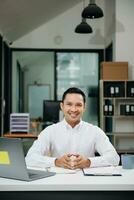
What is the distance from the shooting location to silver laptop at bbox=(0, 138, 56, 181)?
1990 millimetres

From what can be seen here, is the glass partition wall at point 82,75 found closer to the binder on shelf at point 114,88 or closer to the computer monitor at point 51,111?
the binder on shelf at point 114,88

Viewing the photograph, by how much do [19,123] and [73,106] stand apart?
3.86 m

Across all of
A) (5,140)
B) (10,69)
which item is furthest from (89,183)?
(10,69)

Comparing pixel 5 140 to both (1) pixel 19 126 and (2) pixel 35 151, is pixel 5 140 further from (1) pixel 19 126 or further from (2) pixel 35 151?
(1) pixel 19 126

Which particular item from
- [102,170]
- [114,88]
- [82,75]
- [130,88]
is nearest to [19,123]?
[114,88]

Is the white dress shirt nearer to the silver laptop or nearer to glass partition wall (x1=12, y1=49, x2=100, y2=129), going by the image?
the silver laptop

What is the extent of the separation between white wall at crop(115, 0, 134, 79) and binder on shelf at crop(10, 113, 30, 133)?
2.26 meters

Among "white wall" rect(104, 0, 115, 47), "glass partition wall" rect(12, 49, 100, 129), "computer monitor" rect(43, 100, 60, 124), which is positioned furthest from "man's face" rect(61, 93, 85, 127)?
"glass partition wall" rect(12, 49, 100, 129)

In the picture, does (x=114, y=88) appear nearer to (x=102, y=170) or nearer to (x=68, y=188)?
(x=102, y=170)

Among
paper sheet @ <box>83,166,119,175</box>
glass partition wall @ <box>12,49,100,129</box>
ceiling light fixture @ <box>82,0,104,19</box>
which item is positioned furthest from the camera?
glass partition wall @ <box>12,49,100,129</box>

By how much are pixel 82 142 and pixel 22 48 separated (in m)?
6.56

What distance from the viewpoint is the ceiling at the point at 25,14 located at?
6141mm

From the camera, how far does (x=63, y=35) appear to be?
909 centimetres

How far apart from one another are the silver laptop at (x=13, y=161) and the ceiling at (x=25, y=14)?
154 inches
